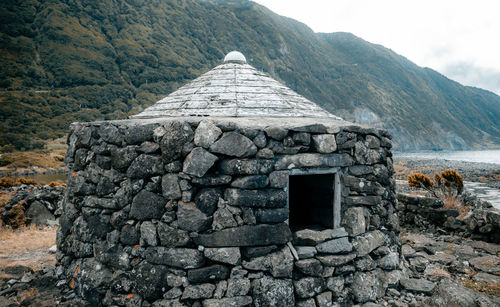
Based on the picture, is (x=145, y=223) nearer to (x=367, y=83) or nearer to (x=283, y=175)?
(x=283, y=175)

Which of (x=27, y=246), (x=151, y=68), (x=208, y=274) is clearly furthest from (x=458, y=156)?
(x=27, y=246)

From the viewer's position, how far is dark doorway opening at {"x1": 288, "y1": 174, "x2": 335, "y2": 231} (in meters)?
4.46

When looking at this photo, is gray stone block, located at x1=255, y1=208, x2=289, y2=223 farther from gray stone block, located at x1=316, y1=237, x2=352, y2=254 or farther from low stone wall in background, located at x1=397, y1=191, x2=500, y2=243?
low stone wall in background, located at x1=397, y1=191, x2=500, y2=243

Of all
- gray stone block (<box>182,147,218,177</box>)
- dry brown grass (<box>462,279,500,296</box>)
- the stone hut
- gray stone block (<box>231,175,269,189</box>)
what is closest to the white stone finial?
the stone hut

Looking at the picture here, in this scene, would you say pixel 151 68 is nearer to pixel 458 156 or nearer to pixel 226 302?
pixel 226 302

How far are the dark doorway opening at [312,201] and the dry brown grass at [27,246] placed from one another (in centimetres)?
478

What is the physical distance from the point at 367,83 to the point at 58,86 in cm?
9329

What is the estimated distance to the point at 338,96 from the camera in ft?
293

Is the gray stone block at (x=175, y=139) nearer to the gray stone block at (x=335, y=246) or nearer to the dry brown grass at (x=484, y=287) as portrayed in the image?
the gray stone block at (x=335, y=246)

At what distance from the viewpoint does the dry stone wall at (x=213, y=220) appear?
3365 millimetres

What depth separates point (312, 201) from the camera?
205 inches

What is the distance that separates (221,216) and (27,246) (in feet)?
18.6

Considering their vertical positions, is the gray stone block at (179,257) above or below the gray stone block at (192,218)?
below

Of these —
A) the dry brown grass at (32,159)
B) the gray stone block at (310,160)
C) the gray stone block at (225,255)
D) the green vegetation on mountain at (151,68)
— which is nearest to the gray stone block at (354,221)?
the gray stone block at (310,160)
